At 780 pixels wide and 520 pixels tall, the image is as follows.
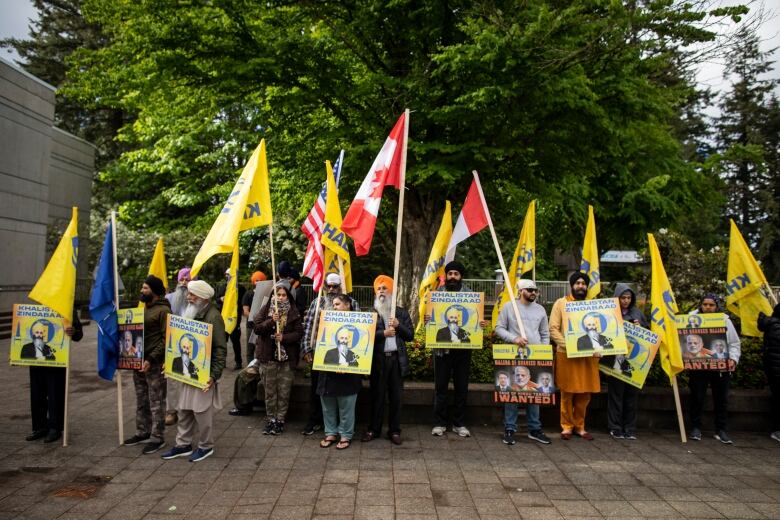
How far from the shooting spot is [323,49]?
9.59 metres

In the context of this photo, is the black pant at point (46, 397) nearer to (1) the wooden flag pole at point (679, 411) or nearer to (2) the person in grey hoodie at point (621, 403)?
(2) the person in grey hoodie at point (621, 403)

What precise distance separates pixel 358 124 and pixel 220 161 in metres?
10.7

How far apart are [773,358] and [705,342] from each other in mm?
884

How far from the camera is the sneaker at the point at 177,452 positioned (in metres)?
5.96

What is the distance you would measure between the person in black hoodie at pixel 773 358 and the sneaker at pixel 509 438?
3.54 metres

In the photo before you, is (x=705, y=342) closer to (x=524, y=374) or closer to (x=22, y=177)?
(x=524, y=374)

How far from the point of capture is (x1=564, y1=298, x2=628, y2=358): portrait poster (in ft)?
21.7

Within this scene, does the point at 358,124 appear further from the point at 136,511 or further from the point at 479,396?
the point at 136,511

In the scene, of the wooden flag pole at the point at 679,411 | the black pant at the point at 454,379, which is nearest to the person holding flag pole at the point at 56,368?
the black pant at the point at 454,379

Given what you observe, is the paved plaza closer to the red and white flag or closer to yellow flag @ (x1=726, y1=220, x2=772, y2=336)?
yellow flag @ (x1=726, y1=220, x2=772, y2=336)

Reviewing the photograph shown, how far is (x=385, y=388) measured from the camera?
22.3ft

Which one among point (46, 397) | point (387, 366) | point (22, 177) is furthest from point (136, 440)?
point (22, 177)

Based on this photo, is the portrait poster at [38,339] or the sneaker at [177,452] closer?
the sneaker at [177,452]

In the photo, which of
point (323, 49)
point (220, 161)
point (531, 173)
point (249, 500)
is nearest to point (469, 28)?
point (323, 49)
